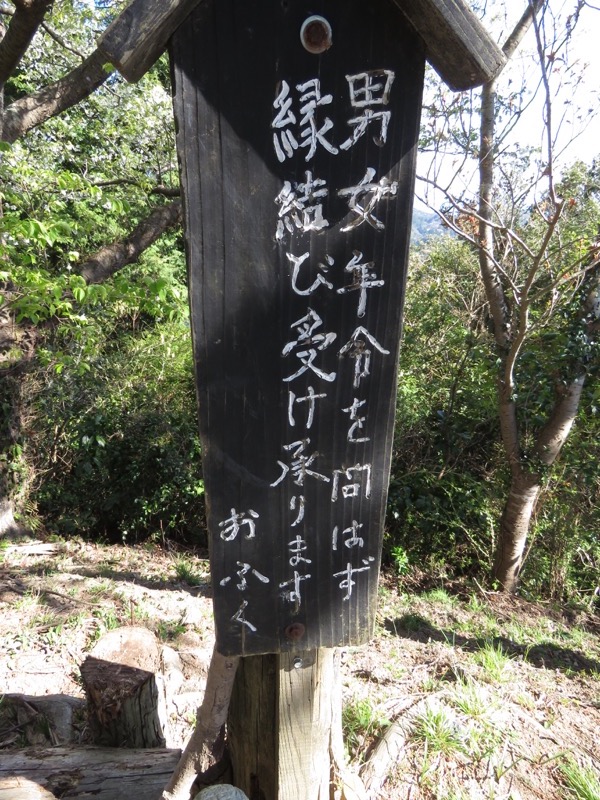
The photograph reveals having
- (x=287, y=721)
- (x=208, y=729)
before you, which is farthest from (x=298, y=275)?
(x=208, y=729)

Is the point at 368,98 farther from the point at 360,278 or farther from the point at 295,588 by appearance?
the point at 295,588

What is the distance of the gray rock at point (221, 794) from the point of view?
172 cm

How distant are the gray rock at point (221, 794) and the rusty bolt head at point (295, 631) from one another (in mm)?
613

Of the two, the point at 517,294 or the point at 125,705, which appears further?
the point at 517,294

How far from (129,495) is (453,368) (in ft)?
14.2

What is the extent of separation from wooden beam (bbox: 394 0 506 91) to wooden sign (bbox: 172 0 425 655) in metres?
0.04

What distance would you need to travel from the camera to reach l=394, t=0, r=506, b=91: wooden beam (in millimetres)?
1174

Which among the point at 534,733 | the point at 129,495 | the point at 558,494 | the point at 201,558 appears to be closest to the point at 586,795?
the point at 534,733

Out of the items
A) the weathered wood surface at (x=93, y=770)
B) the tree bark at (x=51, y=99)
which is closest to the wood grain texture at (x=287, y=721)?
the weathered wood surface at (x=93, y=770)

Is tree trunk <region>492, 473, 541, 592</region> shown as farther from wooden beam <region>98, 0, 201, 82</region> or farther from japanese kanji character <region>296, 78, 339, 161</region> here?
wooden beam <region>98, 0, 201, 82</region>

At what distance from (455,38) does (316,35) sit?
305 millimetres

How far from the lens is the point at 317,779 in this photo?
1812 mm

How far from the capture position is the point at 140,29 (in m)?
1.10

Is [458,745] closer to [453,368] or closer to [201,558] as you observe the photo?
[201,558]
